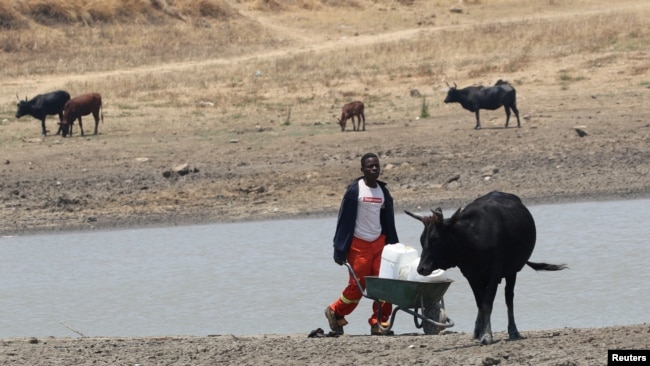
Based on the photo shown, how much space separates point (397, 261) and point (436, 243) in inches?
24.1

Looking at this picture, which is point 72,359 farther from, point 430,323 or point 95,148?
point 95,148

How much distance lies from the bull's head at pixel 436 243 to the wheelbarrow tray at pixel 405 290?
0.38 m

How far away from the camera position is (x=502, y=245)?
8039mm

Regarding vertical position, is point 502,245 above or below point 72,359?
above

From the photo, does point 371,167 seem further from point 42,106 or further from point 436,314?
point 42,106

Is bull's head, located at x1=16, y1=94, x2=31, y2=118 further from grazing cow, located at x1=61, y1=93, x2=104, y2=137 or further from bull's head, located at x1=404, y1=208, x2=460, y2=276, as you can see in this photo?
bull's head, located at x1=404, y1=208, x2=460, y2=276

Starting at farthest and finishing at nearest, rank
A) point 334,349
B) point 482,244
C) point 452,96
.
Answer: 1. point 452,96
2. point 334,349
3. point 482,244

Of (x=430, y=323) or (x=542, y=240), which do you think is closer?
(x=430, y=323)

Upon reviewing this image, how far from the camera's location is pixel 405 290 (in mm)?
8555

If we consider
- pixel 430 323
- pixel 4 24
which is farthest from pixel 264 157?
pixel 4 24

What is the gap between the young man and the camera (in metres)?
8.84

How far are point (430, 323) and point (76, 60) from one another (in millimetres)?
27914

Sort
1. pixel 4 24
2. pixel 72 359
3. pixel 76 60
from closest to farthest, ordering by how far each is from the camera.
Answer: pixel 72 359
pixel 76 60
pixel 4 24

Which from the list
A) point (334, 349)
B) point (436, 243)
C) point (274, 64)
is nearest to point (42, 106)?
point (274, 64)
